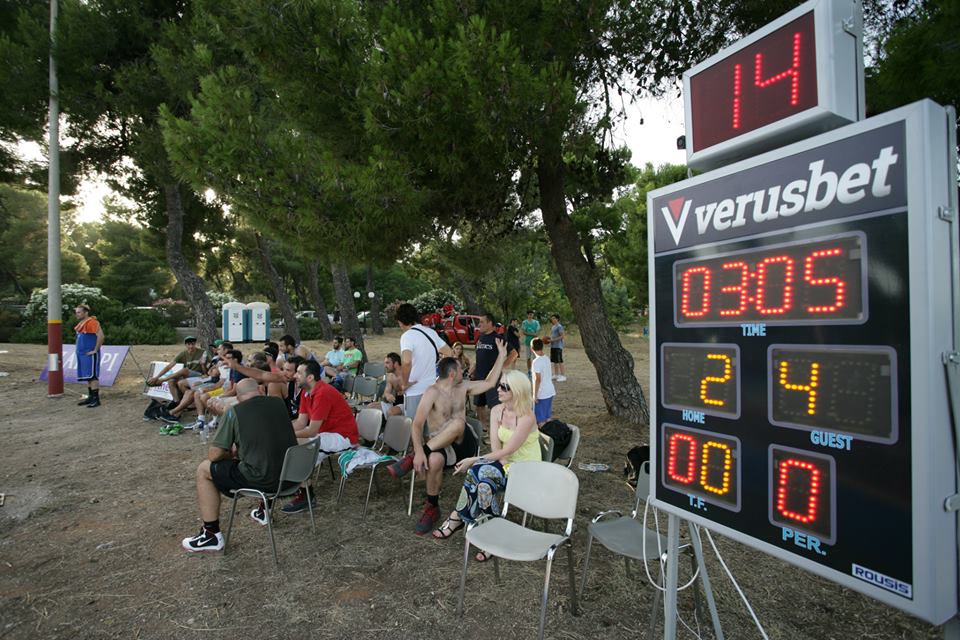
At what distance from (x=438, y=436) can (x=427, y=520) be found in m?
0.69

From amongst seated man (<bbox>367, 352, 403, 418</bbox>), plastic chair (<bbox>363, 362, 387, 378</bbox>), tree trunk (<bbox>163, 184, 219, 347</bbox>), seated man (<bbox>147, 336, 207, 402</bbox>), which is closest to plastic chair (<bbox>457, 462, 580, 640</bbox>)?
seated man (<bbox>367, 352, 403, 418</bbox>)

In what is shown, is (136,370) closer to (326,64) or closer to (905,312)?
(326,64)

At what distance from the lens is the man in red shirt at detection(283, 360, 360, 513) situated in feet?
15.3

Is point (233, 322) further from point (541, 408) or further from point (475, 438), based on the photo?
point (475, 438)

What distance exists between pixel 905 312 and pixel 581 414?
7.49m

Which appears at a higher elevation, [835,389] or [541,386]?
[835,389]

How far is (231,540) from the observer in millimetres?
4051

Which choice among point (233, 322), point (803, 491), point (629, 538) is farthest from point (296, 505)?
point (233, 322)

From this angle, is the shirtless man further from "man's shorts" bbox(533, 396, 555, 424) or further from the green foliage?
the green foliage

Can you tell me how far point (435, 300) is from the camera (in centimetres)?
3669

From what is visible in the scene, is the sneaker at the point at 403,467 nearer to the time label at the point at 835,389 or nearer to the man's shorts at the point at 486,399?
the man's shorts at the point at 486,399

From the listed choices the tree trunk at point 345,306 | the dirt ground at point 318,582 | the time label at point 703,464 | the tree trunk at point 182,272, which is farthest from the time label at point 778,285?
the tree trunk at point 345,306

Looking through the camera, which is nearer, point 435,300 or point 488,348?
point 488,348

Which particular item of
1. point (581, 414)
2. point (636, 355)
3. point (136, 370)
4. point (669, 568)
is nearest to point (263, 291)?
point (136, 370)
